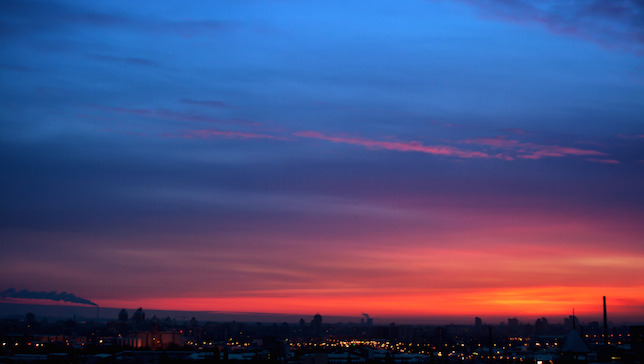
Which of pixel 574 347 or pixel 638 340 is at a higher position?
pixel 638 340

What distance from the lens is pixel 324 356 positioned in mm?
66250

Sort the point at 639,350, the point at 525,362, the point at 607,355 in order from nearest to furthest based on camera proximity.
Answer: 1. the point at 639,350
2. the point at 607,355
3. the point at 525,362

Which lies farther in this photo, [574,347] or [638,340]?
[638,340]

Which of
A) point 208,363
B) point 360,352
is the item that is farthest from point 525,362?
point 208,363

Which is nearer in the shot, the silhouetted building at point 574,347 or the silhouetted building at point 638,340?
the silhouetted building at point 638,340

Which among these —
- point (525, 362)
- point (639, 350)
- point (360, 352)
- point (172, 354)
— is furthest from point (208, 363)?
point (525, 362)

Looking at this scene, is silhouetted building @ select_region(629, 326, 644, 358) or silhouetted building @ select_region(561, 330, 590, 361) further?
silhouetted building @ select_region(561, 330, 590, 361)

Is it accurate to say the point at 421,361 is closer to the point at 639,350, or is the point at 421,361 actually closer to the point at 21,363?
the point at 639,350

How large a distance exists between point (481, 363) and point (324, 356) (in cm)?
4130

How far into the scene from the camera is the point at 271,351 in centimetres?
10038

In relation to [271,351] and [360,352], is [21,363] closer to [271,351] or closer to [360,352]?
[271,351]

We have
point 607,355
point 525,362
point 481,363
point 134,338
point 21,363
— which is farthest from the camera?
point 134,338

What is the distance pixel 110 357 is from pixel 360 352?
39.2 m

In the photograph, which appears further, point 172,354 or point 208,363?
point 172,354
